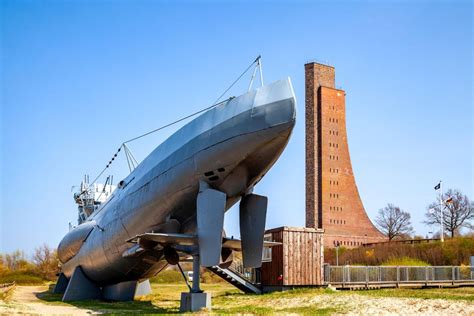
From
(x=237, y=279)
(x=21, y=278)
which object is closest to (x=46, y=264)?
(x=21, y=278)

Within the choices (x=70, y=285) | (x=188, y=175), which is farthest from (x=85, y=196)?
(x=188, y=175)

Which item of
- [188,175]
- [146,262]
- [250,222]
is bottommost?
[146,262]

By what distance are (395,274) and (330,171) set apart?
65.7 meters

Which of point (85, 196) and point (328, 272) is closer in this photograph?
point (328, 272)

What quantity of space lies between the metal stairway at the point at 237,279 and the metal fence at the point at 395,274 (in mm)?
4157

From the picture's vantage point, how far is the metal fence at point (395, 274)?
32781 mm

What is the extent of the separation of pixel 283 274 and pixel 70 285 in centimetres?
1133

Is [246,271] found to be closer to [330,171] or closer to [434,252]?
[434,252]

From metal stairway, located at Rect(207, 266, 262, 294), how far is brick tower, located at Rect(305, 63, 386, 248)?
216 ft

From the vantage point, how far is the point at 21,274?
2514 inches

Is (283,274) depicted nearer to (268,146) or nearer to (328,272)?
(328,272)

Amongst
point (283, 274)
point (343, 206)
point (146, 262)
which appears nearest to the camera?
point (146, 262)

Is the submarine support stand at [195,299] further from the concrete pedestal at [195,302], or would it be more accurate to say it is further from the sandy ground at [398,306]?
the sandy ground at [398,306]

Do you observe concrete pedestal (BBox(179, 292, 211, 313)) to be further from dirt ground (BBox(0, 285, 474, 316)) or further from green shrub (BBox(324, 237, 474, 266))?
green shrub (BBox(324, 237, 474, 266))
